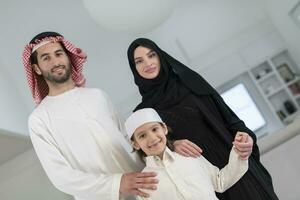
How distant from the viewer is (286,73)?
6027 millimetres

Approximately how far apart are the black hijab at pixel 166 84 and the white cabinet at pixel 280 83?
4.53 m

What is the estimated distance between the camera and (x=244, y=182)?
1.50 metres

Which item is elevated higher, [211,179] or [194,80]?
[194,80]

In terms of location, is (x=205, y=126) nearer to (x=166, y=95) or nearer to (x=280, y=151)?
(x=166, y=95)

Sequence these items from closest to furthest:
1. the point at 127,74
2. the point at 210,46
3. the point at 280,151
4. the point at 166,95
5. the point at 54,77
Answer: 1. the point at 54,77
2. the point at 166,95
3. the point at 280,151
4. the point at 127,74
5. the point at 210,46

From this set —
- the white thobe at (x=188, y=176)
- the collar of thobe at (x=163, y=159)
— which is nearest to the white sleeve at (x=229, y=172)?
the white thobe at (x=188, y=176)

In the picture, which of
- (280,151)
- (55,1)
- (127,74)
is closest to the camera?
(280,151)

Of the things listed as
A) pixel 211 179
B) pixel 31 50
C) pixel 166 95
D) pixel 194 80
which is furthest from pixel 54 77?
pixel 211 179

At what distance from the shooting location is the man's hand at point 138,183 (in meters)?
1.22

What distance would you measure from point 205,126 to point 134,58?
42 centimetres

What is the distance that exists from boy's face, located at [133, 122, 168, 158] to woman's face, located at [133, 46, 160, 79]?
1.11 feet

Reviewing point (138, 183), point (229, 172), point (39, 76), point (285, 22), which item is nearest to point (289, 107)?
point (285, 22)

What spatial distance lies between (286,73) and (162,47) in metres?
2.16

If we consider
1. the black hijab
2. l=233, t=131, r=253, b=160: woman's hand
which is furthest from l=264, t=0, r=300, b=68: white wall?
l=233, t=131, r=253, b=160: woman's hand
